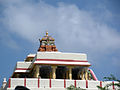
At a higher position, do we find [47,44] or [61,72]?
[47,44]

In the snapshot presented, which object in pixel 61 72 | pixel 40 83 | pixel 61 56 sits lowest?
pixel 40 83

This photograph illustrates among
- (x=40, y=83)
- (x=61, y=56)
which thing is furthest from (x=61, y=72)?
(x=40, y=83)

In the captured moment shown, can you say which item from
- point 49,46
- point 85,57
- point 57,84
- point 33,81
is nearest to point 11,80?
point 33,81

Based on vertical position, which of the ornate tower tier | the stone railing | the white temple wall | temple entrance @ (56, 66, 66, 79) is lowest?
the stone railing

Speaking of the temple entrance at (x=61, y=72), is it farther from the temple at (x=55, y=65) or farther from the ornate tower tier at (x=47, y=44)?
the ornate tower tier at (x=47, y=44)

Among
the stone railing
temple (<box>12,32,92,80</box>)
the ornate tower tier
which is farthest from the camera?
the ornate tower tier

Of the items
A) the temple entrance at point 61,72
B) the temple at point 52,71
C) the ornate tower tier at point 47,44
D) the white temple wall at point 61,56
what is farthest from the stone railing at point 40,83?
the ornate tower tier at point 47,44

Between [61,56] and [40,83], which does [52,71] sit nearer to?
[61,56]

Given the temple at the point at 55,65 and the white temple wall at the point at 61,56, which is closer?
the temple at the point at 55,65

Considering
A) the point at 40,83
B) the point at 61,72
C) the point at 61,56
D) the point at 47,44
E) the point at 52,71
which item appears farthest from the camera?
the point at 47,44

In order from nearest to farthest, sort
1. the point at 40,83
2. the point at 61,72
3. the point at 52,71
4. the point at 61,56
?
the point at 40,83 → the point at 52,71 → the point at 61,56 → the point at 61,72

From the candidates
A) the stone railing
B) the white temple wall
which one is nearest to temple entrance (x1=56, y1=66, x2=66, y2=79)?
the white temple wall

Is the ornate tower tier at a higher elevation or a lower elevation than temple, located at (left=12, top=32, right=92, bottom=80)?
higher

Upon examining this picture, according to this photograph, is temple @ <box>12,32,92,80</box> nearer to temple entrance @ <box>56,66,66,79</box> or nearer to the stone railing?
temple entrance @ <box>56,66,66,79</box>
